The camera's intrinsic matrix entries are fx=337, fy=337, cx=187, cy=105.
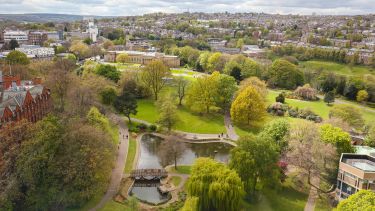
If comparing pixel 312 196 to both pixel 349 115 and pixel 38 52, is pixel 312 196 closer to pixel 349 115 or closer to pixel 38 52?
pixel 349 115

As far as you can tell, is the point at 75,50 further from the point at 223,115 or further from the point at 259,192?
the point at 259,192

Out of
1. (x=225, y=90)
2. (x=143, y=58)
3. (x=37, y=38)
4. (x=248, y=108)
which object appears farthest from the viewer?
(x=37, y=38)

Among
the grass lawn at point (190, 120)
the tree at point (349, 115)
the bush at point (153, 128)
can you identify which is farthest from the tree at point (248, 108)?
the bush at point (153, 128)

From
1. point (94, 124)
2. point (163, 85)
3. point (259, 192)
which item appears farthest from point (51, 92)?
point (259, 192)

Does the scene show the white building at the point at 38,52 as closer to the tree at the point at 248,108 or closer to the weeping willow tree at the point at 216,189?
the tree at the point at 248,108

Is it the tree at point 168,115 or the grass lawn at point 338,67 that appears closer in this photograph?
the tree at point 168,115

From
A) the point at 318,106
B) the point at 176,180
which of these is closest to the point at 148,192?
the point at 176,180

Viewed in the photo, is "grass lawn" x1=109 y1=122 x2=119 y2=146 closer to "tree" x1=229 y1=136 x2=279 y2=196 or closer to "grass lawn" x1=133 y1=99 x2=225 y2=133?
"grass lawn" x1=133 y1=99 x2=225 y2=133
